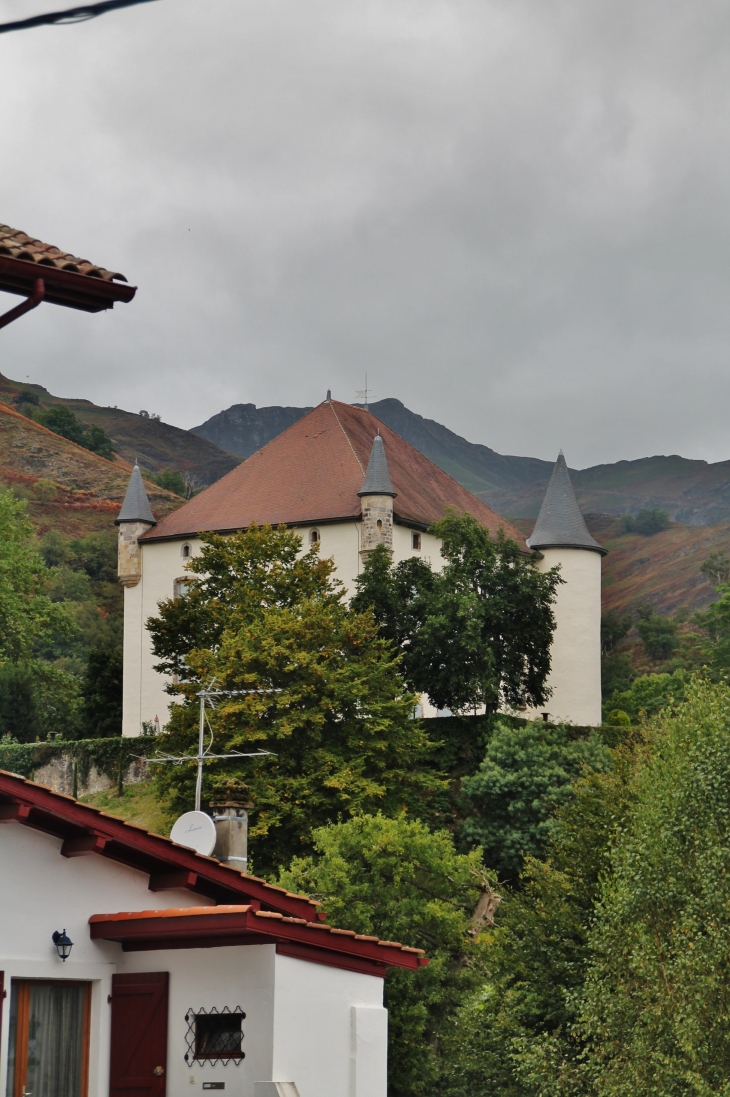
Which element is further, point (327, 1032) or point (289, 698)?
point (289, 698)

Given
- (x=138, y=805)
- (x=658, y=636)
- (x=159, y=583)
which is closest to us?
(x=138, y=805)

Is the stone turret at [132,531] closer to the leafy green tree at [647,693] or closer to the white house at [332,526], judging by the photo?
the white house at [332,526]

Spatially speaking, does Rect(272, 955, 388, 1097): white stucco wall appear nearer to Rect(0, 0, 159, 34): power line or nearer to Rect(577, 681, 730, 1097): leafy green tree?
Rect(0, 0, 159, 34): power line

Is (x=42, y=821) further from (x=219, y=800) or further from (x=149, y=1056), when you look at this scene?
(x=219, y=800)

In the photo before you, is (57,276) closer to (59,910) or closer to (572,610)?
(59,910)

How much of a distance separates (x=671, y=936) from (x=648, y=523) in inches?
6544

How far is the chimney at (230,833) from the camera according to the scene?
1520 centimetres

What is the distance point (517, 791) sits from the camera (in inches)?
1722

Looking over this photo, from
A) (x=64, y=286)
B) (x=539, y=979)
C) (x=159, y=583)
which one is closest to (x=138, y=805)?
(x=159, y=583)

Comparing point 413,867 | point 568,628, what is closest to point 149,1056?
point 413,867

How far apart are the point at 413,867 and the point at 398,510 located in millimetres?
27166

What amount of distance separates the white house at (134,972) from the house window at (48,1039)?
1 centimetres

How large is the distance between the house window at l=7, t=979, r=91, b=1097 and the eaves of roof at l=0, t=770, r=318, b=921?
1007mm

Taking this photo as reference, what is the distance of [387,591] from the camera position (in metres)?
50.9
